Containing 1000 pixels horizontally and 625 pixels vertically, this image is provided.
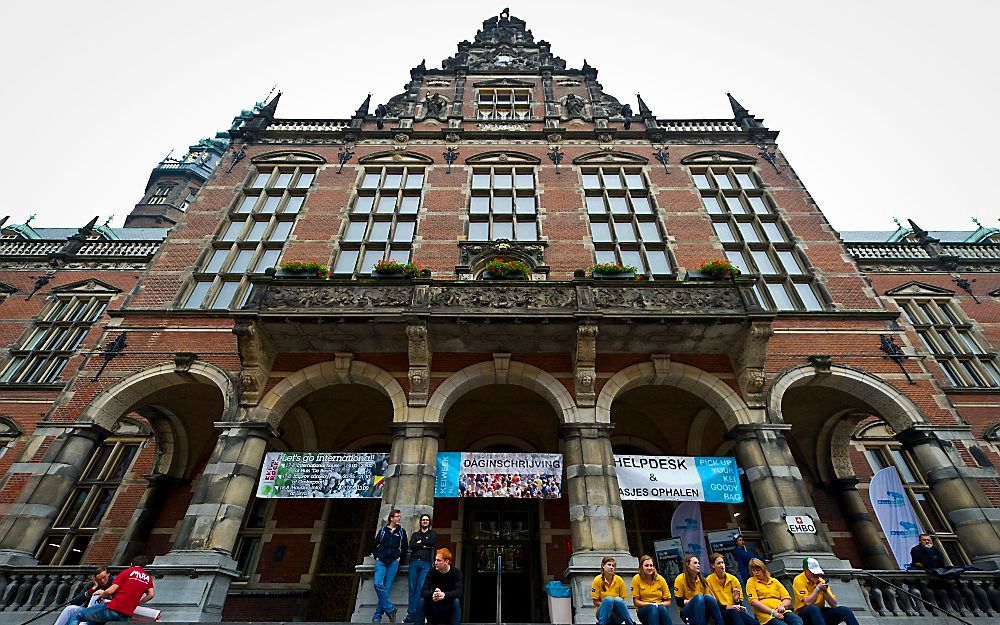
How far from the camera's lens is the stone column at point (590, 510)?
25.3 feet

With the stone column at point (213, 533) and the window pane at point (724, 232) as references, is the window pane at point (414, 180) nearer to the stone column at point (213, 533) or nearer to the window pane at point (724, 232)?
the stone column at point (213, 533)

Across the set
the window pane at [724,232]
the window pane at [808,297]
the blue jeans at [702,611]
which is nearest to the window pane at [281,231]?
the window pane at [724,232]

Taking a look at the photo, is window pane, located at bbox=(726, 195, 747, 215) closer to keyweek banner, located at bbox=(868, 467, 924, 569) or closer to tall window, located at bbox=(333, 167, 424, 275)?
keyweek banner, located at bbox=(868, 467, 924, 569)

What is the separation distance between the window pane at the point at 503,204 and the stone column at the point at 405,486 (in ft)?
23.9

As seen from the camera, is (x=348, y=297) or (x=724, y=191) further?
(x=724, y=191)

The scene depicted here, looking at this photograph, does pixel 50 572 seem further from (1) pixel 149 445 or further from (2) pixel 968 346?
(2) pixel 968 346

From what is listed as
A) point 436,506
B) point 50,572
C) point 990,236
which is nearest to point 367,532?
point 436,506

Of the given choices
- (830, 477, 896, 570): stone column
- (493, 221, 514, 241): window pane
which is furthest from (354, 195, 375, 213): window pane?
(830, 477, 896, 570): stone column

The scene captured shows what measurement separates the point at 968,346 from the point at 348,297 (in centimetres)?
1963

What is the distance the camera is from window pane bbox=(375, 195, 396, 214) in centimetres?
1480

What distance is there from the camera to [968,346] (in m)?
15.6

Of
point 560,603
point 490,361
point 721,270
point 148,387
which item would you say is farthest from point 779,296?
point 148,387

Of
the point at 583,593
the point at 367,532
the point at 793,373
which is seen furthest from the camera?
the point at 367,532

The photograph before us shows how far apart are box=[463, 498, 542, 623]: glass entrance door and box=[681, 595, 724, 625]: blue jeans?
Answer: 5814mm
